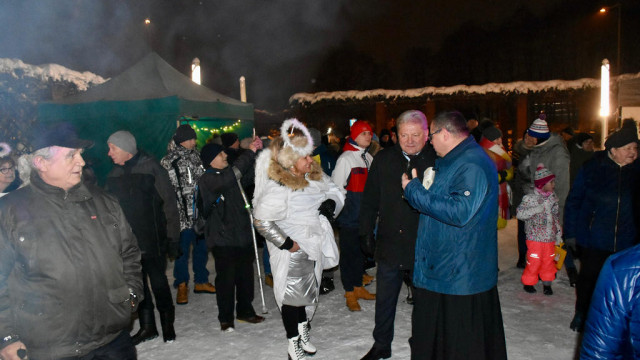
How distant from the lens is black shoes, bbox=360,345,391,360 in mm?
3916

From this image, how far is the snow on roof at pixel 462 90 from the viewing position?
15.9 m

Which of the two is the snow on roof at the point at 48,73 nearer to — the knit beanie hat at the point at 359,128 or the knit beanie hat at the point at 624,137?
the knit beanie hat at the point at 359,128

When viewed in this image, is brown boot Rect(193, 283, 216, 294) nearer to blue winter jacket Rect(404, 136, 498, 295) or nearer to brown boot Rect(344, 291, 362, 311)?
brown boot Rect(344, 291, 362, 311)

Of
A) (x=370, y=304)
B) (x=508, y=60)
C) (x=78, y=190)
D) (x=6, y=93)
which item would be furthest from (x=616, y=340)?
(x=508, y=60)

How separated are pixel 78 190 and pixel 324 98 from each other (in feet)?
52.8

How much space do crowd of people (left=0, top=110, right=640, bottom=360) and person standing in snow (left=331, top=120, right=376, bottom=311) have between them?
0.02 m

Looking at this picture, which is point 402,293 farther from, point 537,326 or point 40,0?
point 40,0

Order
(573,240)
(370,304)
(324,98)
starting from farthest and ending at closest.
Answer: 1. (324,98)
2. (370,304)
3. (573,240)

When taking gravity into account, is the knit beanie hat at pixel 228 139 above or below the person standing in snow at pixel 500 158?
above

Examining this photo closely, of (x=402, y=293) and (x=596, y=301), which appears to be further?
(x=402, y=293)

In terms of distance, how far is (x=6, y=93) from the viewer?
27.3 ft

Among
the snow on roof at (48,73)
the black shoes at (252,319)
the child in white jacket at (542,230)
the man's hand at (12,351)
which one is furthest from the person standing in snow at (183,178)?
the snow on roof at (48,73)

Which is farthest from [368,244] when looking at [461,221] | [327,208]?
[461,221]

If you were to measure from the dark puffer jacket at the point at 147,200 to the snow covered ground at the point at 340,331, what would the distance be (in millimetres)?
982
